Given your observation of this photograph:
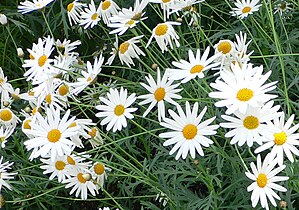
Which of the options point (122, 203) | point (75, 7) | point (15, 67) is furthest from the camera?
point (15, 67)

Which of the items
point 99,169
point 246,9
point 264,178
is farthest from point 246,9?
point 264,178

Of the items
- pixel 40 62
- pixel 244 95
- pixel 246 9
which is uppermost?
pixel 246 9

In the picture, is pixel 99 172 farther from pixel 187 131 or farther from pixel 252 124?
pixel 252 124

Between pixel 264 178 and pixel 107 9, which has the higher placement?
pixel 107 9

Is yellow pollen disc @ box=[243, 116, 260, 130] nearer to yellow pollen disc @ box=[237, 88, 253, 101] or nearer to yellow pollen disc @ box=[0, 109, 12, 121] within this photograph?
yellow pollen disc @ box=[237, 88, 253, 101]

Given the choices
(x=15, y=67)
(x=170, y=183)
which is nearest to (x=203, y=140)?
(x=170, y=183)

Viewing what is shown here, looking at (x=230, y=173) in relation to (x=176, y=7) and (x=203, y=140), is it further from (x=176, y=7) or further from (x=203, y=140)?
(x=176, y=7)

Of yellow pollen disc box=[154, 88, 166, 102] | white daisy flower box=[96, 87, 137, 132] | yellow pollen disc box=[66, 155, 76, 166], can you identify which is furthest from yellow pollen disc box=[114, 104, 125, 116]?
yellow pollen disc box=[66, 155, 76, 166]

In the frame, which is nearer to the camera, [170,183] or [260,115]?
[260,115]
